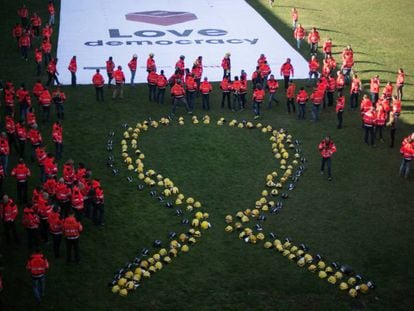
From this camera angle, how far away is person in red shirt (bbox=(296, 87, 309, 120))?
28438 mm

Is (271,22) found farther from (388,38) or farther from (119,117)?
(119,117)

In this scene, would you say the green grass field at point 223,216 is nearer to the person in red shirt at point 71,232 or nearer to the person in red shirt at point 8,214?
the person in red shirt at point 71,232

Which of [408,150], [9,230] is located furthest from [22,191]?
[408,150]

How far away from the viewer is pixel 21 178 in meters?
21.7

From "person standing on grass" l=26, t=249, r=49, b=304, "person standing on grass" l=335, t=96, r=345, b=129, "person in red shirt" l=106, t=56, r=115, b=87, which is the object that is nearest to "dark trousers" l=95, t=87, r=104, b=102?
"person in red shirt" l=106, t=56, r=115, b=87

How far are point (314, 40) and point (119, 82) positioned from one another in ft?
38.9

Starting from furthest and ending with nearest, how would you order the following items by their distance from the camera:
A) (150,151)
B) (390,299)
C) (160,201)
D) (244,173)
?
(150,151) → (244,173) → (160,201) → (390,299)

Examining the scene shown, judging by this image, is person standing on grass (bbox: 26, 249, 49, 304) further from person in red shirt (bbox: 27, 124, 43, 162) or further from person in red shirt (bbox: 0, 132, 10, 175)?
person in red shirt (bbox: 27, 124, 43, 162)

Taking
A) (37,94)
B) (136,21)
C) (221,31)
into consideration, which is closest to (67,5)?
(136,21)

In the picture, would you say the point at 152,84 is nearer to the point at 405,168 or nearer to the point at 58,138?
the point at 58,138

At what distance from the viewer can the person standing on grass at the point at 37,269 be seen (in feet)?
56.1

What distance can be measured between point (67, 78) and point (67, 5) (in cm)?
1448

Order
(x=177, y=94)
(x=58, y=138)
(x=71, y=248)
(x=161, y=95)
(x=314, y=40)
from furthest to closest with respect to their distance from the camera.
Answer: (x=314, y=40) < (x=161, y=95) < (x=177, y=94) < (x=58, y=138) < (x=71, y=248)

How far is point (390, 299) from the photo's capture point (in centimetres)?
1777
